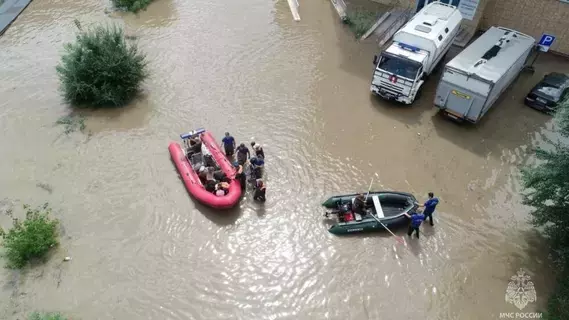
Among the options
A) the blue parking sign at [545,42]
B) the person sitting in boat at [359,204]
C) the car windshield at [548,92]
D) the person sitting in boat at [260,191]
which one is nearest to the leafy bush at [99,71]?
the person sitting in boat at [260,191]

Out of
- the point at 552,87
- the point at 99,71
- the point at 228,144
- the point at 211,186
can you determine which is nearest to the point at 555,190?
the point at 552,87

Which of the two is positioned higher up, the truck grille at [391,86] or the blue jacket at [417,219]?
the truck grille at [391,86]

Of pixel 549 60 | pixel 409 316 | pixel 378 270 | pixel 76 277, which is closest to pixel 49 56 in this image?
pixel 76 277

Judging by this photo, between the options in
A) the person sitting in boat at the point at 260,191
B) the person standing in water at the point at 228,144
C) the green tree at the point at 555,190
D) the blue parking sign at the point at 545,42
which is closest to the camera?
the green tree at the point at 555,190

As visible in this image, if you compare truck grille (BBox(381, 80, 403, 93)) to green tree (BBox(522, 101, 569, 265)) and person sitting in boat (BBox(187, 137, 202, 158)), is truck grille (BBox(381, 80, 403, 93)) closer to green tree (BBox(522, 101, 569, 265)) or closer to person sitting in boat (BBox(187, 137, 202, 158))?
green tree (BBox(522, 101, 569, 265))

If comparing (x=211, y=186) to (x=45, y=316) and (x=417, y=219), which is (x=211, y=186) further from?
(x=417, y=219)

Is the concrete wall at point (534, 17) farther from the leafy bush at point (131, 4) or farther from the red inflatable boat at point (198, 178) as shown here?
the leafy bush at point (131, 4)
